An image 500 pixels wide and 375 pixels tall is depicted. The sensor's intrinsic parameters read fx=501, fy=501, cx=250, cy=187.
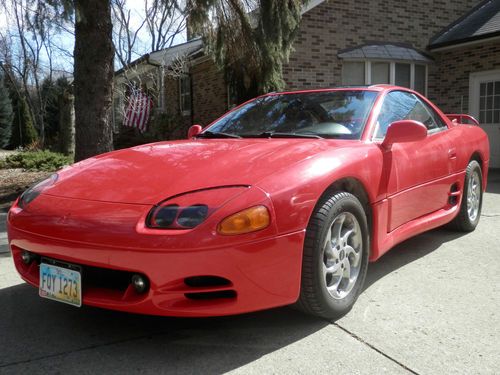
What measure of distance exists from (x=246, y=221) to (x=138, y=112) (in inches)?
600

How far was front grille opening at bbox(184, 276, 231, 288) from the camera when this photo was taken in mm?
2342

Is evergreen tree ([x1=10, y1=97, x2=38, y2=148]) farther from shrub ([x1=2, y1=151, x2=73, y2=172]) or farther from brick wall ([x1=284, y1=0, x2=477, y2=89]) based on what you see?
Result: brick wall ([x1=284, y1=0, x2=477, y2=89])

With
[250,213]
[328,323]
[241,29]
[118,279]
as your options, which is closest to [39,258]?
[118,279]

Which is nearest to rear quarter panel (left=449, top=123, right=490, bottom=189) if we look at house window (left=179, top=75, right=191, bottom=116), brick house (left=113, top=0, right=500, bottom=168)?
brick house (left=113, top=0, right=500, bottom=168)

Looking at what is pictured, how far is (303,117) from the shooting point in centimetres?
371

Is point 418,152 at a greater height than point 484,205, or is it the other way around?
point 418,152

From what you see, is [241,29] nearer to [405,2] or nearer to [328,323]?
[405,2]

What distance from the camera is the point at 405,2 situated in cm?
1216

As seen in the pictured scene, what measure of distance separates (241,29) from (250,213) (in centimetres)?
691

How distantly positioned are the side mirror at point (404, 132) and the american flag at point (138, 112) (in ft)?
46.9

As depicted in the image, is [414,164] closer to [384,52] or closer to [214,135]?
[214,135]

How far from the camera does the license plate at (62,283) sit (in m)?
2.47

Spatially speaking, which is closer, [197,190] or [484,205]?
[197,190]

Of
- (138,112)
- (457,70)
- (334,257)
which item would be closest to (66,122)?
(138,112)
